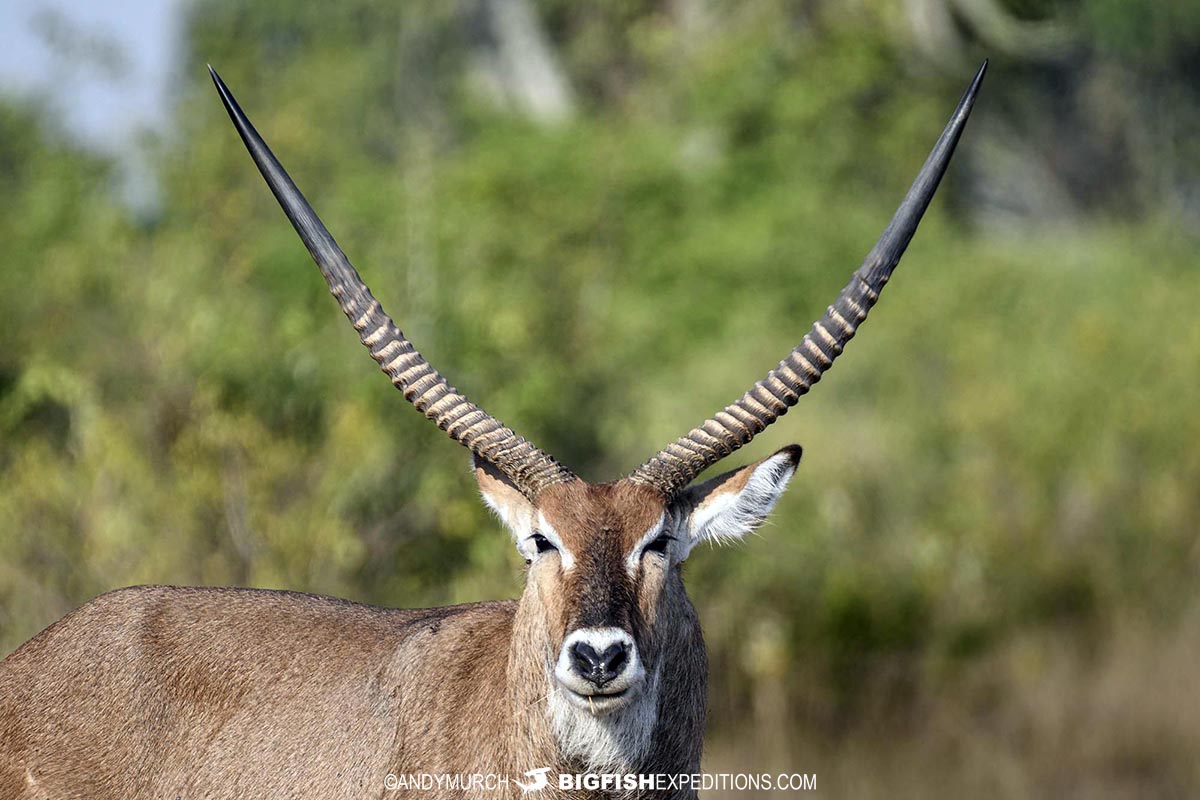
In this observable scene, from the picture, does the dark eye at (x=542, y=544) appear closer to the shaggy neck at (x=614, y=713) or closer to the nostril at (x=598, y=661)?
the shaggy neck at (x=614, y=713)

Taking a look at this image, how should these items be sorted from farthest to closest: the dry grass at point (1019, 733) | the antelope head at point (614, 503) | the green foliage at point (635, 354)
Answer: the dry grass at point (1019, 733)
the green foliage at point (635, 354)
the antelope head at point (614, 503)

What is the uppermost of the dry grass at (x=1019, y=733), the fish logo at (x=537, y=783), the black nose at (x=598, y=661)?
the dry grass at (x=1019, y=733)

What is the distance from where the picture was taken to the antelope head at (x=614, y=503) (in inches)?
231

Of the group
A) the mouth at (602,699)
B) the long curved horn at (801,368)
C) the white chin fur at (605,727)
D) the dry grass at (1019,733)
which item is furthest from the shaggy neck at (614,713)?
the dry grass at (1019,733)

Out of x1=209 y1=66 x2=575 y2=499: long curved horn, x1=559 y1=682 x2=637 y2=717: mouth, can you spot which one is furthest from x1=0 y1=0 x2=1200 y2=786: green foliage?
x1=559 y1=682 x2=637 y2=717: mouth

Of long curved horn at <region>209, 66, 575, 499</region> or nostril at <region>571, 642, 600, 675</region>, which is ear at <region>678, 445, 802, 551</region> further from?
Result: nostril at <region>571, 642, 600, 675</region>

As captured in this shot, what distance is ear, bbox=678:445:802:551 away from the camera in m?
6.39

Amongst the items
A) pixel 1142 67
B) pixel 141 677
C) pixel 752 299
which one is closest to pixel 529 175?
pixel 752 299

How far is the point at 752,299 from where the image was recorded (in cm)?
2258

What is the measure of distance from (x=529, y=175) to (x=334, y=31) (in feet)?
40.6

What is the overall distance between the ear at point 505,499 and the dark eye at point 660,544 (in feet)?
1.51

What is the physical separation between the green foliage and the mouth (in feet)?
18.0

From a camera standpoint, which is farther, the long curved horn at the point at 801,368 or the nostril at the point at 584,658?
the long curved horn at the point at 801,368

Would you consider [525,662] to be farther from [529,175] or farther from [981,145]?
[981,145]
